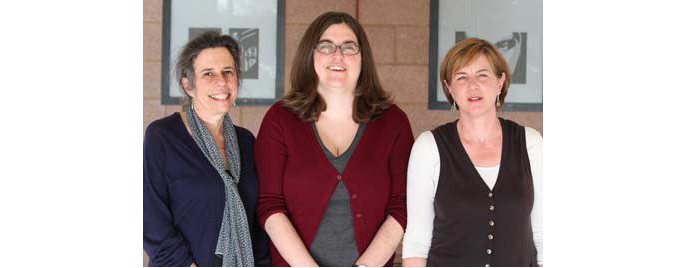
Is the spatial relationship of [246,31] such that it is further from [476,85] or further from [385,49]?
[476,85]

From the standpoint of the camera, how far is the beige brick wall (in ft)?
11.6

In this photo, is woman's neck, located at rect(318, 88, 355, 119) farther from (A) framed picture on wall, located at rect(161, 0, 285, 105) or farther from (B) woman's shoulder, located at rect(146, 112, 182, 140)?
(A) framed picture on wall, located at rect(161, 0, 285, 105)

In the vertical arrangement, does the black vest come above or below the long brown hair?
below

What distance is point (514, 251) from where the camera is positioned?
6.39 feet

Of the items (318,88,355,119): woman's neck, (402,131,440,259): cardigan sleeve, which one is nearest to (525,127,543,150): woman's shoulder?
(402,131,440,259): cardigan sleeve

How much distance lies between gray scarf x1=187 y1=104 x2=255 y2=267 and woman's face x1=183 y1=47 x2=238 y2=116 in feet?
0.25

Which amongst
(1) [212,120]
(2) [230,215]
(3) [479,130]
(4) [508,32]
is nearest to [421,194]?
(3) [479,130]

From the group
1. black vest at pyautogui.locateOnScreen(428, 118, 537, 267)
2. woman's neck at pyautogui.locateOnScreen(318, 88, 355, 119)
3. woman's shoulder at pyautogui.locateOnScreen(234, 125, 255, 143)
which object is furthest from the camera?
woman's shoulder at pyautogui.locateOnScreen(234, 125, 255, 143)

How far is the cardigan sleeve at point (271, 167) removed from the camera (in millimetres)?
2014

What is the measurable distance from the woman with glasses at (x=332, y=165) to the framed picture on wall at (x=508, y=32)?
1.50 meters

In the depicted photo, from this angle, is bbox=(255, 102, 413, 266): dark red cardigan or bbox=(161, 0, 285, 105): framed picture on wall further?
bbox=(161, 0, 285, 105): framed picture on wall

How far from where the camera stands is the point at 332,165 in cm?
201
